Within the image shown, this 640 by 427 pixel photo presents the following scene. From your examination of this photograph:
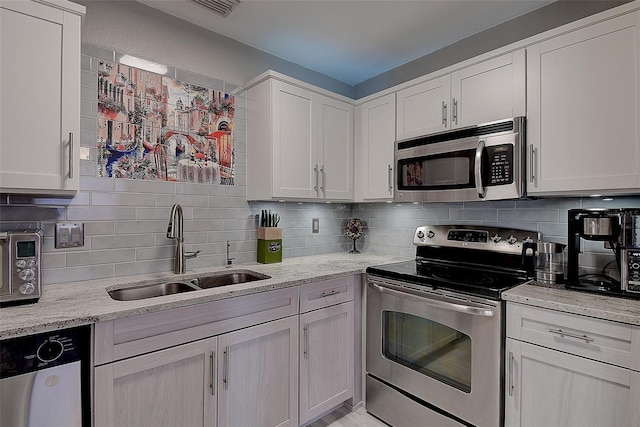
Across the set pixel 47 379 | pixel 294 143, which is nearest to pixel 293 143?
pixel 294 143

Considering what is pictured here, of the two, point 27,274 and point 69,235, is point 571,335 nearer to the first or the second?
point 27,274

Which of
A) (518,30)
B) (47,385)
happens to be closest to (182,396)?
(47,385)

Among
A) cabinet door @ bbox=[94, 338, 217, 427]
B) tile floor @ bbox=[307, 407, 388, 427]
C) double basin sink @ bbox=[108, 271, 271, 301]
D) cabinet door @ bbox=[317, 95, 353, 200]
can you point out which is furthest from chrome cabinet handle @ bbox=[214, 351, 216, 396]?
cabinet door @ bbox=[317, 95, 353, 200]

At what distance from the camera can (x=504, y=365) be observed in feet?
5.20

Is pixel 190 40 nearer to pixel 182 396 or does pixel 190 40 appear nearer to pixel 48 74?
pixel 48 74

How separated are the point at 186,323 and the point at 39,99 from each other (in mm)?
1115

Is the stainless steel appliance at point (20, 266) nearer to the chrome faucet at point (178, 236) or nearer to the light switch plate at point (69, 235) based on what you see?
the light switch plate at point (69, 235)

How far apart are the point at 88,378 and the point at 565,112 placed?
8.00ft

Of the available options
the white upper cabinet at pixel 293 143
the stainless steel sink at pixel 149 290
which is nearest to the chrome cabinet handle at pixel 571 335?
the white upper cabinet at pixel 293 143

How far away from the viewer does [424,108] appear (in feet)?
7.46

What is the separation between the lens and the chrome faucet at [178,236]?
191 centimetres

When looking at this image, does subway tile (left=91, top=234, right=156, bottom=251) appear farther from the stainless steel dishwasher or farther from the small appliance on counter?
the small appliance on counter

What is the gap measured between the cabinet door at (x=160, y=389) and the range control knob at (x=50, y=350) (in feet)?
0.49

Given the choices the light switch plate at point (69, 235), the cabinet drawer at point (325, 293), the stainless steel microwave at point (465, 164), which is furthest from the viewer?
the cabinet drawer at point (325, 293)
